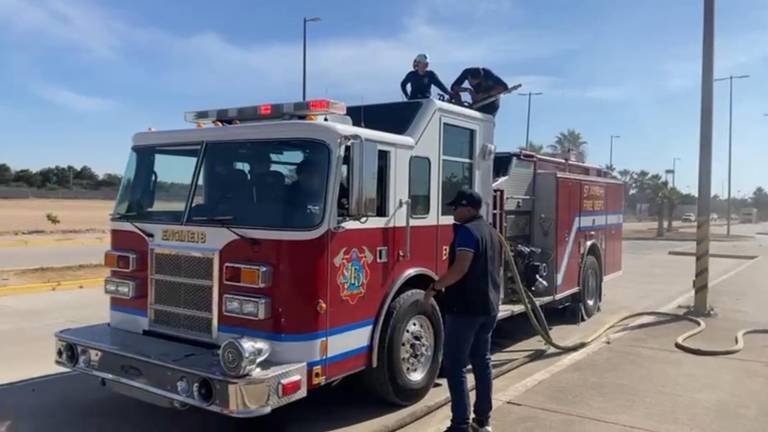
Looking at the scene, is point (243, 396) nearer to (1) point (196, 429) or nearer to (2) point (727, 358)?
(1) point (196, 429)

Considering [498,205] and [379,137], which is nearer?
[379,137]

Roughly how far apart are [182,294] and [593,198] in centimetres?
693

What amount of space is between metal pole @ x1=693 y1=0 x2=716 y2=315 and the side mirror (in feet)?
26.1

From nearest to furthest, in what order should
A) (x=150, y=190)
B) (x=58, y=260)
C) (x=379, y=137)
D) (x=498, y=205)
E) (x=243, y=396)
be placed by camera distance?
(x=243, y=396), (x=379, y=137), (x=150, y=190), (x=498, y=205), (x=58, y=260)

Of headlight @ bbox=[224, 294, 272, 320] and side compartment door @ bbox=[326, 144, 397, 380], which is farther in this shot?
side compartment door @ bbox=[326, 144, 397, 380]

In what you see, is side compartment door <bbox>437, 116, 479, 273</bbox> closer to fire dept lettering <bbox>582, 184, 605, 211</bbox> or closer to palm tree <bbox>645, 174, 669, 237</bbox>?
fire dept lettering <bbox>582, 184, 605, 211</bbox>

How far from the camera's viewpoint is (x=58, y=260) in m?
17.2

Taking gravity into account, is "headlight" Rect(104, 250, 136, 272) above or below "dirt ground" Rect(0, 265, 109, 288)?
above

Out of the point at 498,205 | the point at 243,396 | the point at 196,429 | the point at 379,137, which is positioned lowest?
the point at 196,429

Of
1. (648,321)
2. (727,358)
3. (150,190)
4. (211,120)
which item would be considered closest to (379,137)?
(211,120)

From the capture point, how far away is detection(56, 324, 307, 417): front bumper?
13.8 ft

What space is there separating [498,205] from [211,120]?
131 inches

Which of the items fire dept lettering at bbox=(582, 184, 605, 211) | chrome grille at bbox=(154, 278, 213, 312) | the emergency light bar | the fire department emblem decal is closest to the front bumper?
chrome grille at bbox=(154, 278, 213, 312)

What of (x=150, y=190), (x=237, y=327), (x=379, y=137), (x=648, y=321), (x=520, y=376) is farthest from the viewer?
(x=648, y=321)
